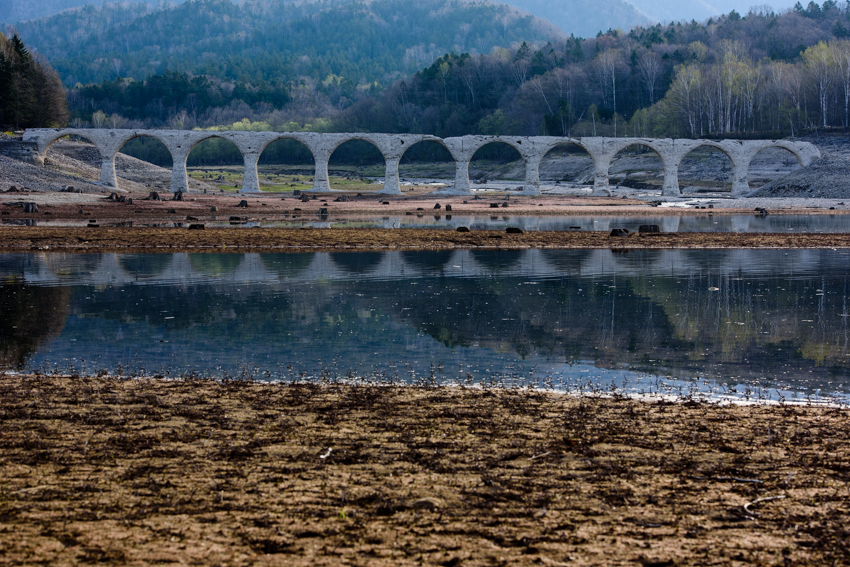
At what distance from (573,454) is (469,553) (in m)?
1.71

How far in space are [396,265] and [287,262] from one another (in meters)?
2.78

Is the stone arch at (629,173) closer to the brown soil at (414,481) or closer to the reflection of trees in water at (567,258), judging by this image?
the reflection of trees in water at (567,258)

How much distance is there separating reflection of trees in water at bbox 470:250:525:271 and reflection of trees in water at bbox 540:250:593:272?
79 cm

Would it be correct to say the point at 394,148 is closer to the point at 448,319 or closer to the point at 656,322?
the point at 448,319

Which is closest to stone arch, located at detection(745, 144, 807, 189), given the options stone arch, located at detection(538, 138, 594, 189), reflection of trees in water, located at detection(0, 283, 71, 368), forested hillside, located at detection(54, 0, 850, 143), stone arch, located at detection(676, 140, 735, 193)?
stone arch, located at detection(676, 140, 735, 193)

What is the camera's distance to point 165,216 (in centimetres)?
3219

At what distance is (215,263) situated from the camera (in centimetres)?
1791

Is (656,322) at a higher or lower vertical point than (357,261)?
lower

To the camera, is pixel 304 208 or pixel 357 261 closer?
pixel 357 261

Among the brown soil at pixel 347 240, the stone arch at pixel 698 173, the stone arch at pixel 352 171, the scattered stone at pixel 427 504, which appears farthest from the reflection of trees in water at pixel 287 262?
the stone arch at pixel 698 173

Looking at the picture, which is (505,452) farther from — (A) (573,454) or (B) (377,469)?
(B) (377,469)

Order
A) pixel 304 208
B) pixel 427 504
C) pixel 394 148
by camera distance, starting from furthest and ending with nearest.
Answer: pixel 394 148 → pixel 304 208 → pixel 427 504

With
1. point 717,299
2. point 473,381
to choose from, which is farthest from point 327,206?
point 473,381

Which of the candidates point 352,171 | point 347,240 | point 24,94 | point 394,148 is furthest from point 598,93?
point 347,240
